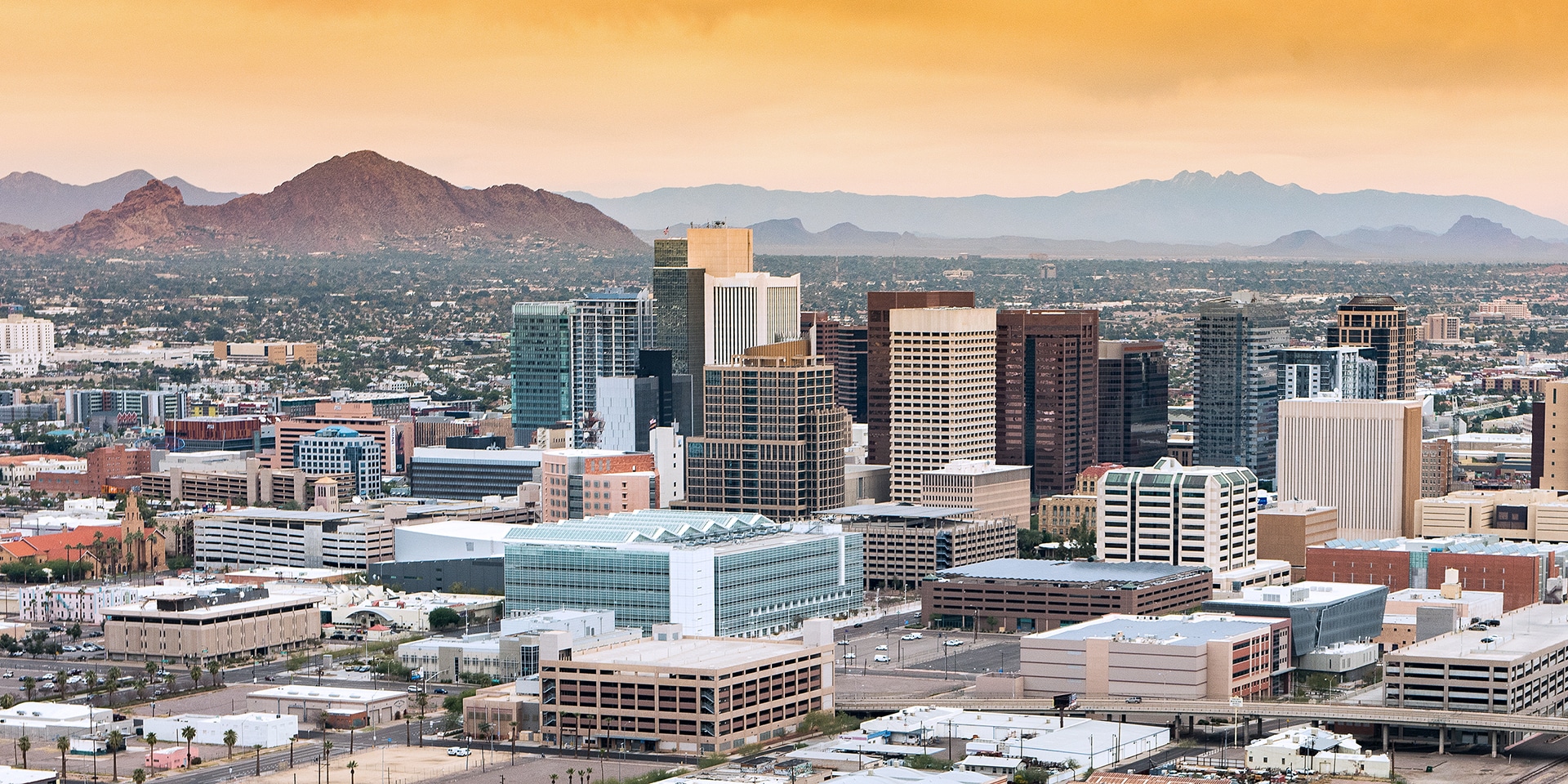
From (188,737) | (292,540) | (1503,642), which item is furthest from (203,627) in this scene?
(1503,642)

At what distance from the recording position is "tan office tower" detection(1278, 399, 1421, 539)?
14325 centimetres

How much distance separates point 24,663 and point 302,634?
1113 centimetres

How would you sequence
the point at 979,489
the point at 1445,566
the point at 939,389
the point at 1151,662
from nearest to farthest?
the point at 1151,662, the point at 1445,566, the point at 979,489, the point at 939,389

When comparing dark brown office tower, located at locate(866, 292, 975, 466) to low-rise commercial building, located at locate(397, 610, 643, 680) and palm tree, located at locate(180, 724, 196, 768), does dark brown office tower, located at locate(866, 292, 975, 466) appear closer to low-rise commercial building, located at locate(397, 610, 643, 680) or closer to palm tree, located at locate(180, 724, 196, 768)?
low-rise commercial building, located at locate(397, 610, 643, 680)

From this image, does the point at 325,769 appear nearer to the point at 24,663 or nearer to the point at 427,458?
the point at 24,663

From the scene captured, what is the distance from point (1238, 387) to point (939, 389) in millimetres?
31360

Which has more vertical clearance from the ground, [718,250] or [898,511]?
[718,250]

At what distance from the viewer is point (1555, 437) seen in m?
154

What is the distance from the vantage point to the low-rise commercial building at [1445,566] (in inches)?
4823

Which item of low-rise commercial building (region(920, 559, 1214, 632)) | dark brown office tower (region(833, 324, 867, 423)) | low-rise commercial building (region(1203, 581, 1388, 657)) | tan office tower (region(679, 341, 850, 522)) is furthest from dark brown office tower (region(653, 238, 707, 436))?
low-rise commercial building (region(1203, 581, 1388, 657))

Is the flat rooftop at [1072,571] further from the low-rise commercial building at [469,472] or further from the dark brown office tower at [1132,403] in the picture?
the dark brown office tower at [1132,403]

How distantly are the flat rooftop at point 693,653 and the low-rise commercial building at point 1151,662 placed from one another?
29.0 feet

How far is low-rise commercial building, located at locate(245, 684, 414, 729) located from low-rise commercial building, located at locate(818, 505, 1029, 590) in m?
36.9

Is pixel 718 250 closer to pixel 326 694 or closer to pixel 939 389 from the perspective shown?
pixel 939 389
